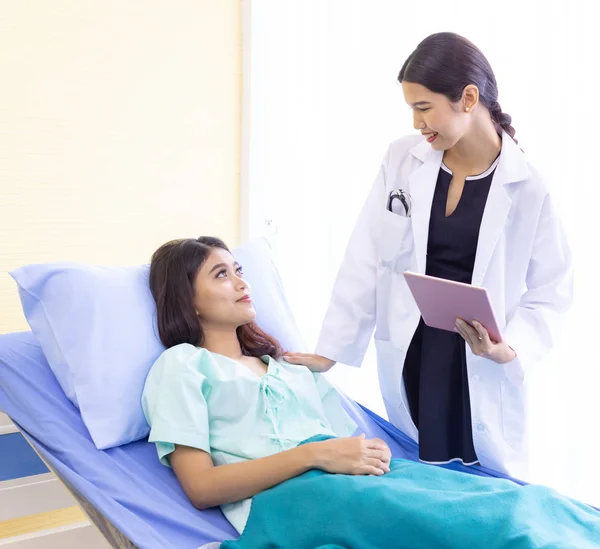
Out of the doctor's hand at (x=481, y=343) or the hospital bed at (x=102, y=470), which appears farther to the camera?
the doctor's hand at (x=481, y=343)

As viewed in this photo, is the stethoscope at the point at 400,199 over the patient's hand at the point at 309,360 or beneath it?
over

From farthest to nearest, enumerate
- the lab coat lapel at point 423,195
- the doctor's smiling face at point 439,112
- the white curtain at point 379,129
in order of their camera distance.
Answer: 1. the white curtain at point 379,129
2. the lab coat lapel at point 423,195
3. the doctor's smiling face at point 439,112

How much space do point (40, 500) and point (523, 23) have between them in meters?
1.87

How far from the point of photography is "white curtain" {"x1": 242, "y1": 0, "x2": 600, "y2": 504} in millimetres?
2006

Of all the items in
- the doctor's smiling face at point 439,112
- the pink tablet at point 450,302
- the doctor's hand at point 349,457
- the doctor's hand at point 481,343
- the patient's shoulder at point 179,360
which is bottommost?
the doctor's hand at point 349,457

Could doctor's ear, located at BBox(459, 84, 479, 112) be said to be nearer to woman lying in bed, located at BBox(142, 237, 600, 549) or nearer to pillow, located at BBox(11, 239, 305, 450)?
woman lying in bed, located at BBox(142, 237, 600, 549)

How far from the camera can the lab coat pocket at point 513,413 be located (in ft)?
5.73

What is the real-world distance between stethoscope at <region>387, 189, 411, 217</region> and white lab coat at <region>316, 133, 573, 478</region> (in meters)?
0.02

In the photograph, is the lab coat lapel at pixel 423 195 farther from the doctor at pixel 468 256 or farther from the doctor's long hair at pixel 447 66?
the doctor's long hair at pixel 447 66

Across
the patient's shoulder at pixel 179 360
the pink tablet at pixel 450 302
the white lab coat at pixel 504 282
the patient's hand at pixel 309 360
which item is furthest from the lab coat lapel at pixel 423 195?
the patient's shoulder at pixel 179 360

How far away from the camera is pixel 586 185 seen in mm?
1995

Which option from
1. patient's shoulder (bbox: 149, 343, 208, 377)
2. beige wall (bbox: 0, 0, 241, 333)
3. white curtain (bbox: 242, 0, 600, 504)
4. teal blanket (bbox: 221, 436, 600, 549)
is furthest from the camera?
beige wall (bbox: 0, 0, 241, 333)

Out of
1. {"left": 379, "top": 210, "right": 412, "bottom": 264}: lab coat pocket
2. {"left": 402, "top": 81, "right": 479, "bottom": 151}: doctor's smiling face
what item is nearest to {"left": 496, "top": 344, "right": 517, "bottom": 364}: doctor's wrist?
{"left": 379, "top": 210, "right": 412, "bottom": 264}: lab coat pocket

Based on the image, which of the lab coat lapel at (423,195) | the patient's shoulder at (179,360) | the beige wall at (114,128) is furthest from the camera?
the beige wall at (114,128)
